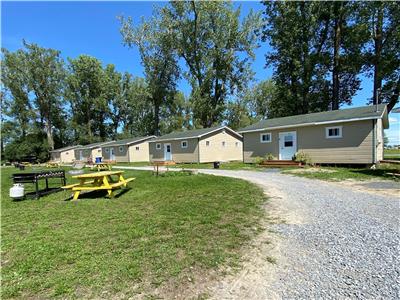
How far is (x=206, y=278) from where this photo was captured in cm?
284

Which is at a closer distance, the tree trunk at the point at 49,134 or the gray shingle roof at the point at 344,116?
the gray shingle roof at the point at 344,116

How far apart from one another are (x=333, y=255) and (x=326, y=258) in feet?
0.49

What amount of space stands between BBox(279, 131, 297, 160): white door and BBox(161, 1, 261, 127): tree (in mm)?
16256

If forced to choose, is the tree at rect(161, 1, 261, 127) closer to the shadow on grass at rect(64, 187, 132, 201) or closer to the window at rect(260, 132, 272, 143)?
the window at rect(260, 132, 272, 143)

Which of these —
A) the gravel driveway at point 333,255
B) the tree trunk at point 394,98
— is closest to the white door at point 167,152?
the gravel driveway at point 333,255

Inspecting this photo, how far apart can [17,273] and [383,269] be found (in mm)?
4402

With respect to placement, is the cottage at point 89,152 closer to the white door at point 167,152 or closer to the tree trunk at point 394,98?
the white door at point 167,152

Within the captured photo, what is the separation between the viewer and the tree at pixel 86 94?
43750 millimetres

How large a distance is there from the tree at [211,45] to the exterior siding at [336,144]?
1625 cm

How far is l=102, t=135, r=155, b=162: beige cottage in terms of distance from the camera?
30.1m

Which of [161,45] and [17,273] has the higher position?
[161,45]

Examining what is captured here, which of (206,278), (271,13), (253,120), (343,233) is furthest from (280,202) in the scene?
(253,120)

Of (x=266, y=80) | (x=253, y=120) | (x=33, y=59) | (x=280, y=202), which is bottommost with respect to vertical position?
(x=280, y=202)

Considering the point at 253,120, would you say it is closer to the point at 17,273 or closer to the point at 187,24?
the point at 187,24
